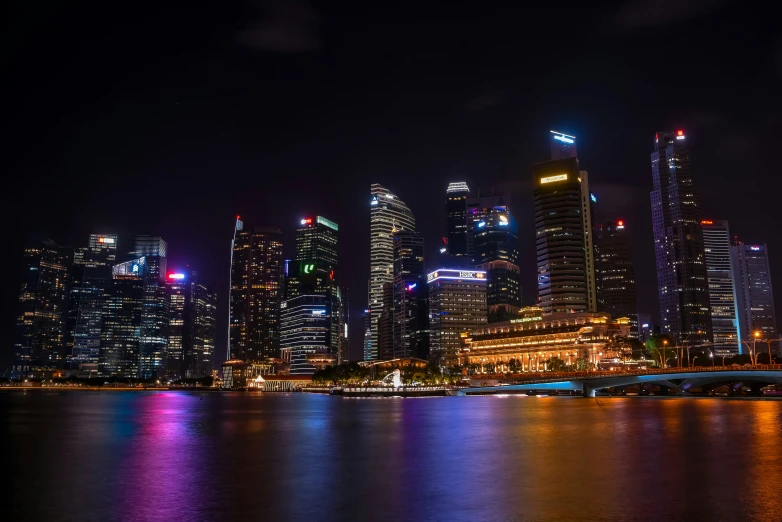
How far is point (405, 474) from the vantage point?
34.1 metres

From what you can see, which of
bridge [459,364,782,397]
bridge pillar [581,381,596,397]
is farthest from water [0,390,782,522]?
bridge pillar [581,381,596,397]

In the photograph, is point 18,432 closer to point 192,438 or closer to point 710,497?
point 192,438

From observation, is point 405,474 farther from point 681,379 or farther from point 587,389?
point 587,389

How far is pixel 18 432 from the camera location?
218 feet

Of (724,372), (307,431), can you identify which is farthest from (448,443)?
(724,372)

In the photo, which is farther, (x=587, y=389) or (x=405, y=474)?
(x=587, y=389)

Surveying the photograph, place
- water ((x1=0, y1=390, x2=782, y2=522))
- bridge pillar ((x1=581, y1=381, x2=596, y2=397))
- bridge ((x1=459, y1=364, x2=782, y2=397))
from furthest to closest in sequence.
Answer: bridge pillar ((x1=581, y1=381, x2=596, y2=397)), bridge ((x1=459, y1=364, x2=782, y2=397)), water ((x1=0, y1=390, x2=782, y2=522))

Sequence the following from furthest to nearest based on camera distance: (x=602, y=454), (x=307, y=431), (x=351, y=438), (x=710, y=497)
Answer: (x=307, y=431) → (x=351, y=438) → (x=602, y=454) → (x=710, y=497)

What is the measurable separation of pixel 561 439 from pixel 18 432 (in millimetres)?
55765

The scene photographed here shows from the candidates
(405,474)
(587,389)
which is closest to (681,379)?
(587,389)

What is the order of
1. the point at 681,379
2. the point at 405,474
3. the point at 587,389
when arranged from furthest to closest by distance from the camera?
1. the point at 587,389
2. the point at 681,379
3. the point at 405,474

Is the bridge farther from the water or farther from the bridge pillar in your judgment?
the water

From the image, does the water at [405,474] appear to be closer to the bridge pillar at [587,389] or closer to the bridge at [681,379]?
the bridge at [681,379]

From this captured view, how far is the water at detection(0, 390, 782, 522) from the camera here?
80.7 ft
